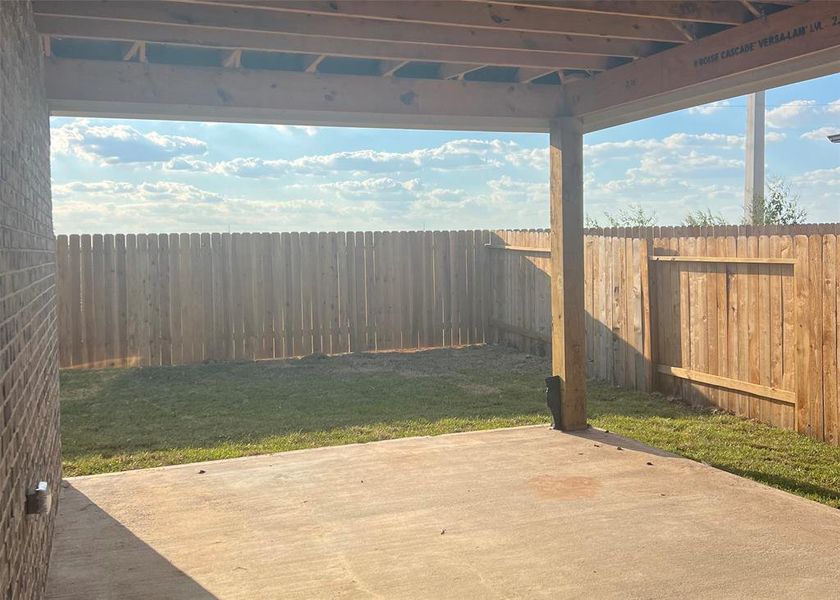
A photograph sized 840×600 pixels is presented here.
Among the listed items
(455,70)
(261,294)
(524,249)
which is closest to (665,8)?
(455,70)

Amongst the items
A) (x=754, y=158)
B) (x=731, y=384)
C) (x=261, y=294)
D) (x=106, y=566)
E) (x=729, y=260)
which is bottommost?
(x=106, y=566)

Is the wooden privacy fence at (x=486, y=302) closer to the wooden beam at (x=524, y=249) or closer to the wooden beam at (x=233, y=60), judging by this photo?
the wooden beam at (x=524, y=249)

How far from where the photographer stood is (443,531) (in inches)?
171

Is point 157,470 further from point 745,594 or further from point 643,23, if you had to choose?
point 643,23

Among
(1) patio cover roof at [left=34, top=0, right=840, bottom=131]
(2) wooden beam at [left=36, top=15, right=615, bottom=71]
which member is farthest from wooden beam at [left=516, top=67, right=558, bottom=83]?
(2) wooden beam at [left=36, top=15, right=615, bottom=71]

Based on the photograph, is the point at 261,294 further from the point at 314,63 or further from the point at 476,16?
the point at 476,16

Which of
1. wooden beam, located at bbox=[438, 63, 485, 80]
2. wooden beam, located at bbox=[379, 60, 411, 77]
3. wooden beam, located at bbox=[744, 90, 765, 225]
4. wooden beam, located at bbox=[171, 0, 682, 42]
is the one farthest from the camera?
wooden beam, located at bbox=[744, 90, 765, 225]

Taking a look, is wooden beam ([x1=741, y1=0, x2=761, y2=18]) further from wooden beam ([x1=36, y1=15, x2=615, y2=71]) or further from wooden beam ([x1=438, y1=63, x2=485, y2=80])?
wooden beam ([x1=438, y1=63, x2=485, y2=80])

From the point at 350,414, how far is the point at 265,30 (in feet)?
14.1

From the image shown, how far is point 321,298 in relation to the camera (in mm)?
12555

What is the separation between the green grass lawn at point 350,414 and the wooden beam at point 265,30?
3207 mm

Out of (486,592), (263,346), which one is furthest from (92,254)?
(486,592)

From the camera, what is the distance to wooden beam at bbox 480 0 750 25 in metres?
4.61

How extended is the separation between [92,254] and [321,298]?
11.2 ft
